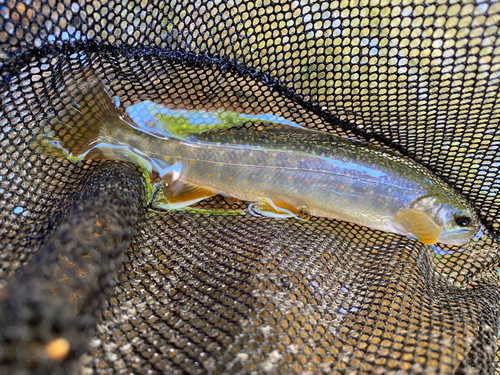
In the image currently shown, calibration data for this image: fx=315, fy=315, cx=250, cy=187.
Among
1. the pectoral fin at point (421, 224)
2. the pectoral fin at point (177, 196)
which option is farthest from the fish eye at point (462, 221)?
the pectoral fin at point (177, 196)

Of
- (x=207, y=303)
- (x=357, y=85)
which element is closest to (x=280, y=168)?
(x=357, y=85)

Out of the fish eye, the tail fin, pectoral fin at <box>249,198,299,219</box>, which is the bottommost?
pectoral fin at <box>249,198,299,219</box>

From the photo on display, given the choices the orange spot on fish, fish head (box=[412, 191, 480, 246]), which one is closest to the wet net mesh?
the orange spot on fish

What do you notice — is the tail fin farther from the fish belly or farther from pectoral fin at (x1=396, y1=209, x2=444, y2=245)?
pectoral fin at (x1=396, y1=209, x2=444, y2=245)

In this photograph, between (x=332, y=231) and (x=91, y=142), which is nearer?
(x=91, y=142)

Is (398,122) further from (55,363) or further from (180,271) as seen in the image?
(55,363)

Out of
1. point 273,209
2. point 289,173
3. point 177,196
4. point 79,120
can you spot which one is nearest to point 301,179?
point 289,173
